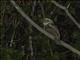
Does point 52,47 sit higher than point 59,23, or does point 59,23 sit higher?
point 59,23

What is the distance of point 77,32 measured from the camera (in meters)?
1.55

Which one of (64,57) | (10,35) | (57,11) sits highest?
(57,11)

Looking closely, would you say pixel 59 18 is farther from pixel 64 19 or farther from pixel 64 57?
pixel 64 57

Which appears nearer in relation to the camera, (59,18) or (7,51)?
(7,51)

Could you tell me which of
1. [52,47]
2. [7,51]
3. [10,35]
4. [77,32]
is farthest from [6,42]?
[77,32]

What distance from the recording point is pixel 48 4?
1.55 metres

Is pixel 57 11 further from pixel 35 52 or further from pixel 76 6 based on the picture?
pixel 35 52

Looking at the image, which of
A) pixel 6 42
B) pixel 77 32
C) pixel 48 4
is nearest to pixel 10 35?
pixel 6 42

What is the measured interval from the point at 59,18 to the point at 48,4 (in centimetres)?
12

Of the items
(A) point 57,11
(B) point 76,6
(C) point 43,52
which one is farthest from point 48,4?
(C) point 43,52

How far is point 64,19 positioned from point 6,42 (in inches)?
14.7

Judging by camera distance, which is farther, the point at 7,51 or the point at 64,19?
the point at 64,19

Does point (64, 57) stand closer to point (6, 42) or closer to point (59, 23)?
point (59, 23)

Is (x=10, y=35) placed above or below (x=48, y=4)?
below
